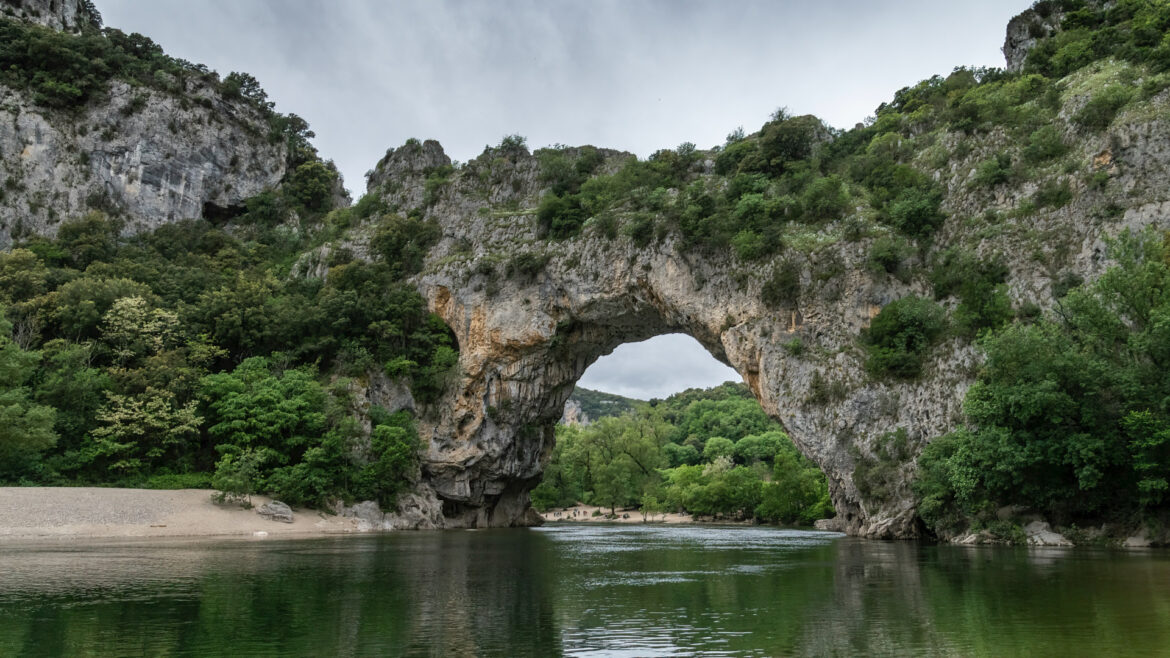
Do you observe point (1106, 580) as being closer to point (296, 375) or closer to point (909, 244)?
point (909, 244)

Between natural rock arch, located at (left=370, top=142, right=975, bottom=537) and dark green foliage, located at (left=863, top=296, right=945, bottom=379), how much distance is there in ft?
2.45

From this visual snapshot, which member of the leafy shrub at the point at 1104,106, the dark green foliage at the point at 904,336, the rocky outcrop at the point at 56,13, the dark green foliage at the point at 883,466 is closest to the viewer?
the dark green foliage at the point at 883,466

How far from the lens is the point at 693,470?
7994 cm

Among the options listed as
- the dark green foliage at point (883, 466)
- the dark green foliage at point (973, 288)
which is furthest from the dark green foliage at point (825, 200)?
the dark green foliage at point (883, 466)

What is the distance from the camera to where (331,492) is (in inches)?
1698

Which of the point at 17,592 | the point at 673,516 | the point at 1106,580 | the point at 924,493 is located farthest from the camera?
the point at 673,516

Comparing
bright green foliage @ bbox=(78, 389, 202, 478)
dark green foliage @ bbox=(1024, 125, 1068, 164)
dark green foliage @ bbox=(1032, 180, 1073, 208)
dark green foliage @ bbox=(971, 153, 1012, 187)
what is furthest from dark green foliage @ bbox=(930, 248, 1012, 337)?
bright green foliage @ bbox=(78, 389, 202, 478)

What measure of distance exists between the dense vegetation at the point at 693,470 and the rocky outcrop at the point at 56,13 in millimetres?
66430

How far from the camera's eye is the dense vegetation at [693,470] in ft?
197

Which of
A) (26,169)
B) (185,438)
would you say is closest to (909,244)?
(185,438)

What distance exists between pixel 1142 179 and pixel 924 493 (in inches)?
693

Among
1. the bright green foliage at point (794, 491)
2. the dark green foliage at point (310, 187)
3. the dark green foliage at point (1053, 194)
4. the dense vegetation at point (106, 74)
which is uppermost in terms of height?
the dense vegetation at point (106, 74)

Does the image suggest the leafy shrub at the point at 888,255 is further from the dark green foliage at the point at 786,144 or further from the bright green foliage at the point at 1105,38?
the bright green foliage at the point at 1105,38

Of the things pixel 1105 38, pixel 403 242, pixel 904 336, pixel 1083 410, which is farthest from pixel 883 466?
pixel 403 242
